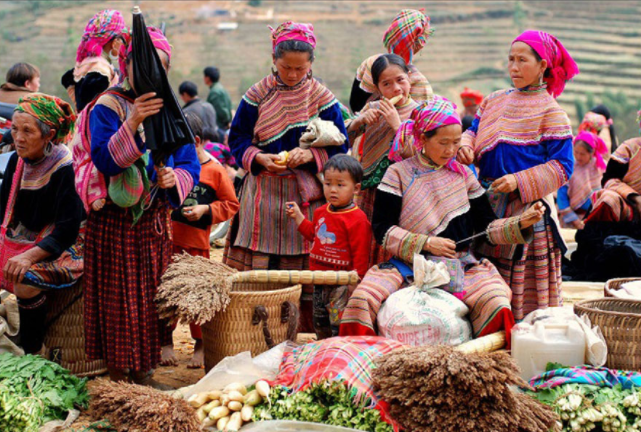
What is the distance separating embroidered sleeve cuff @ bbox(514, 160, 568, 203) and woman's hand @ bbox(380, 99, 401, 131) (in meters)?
0.82

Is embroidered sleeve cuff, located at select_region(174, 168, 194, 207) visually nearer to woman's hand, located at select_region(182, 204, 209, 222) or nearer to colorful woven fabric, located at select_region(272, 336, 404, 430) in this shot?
woman's hand, located at select_region(182, 204, 209, 222)

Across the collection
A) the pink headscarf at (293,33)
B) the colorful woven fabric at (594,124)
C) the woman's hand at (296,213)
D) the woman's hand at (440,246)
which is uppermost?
the colorful woven fabric at (594,124)

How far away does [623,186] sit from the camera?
7.83 m

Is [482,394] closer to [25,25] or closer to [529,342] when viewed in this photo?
[529,342]

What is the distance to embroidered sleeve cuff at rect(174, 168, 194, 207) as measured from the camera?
16.6 feet

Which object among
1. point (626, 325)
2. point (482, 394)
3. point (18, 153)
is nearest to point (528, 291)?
point (626, 325)

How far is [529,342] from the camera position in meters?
4.61

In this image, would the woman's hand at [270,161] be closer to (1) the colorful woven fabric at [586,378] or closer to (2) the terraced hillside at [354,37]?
(1) the colorful woven fabric at [586,378]

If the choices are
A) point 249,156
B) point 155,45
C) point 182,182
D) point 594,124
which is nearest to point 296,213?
point 249,156

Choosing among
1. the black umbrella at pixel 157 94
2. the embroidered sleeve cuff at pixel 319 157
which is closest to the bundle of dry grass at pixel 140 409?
the black umbrella at pixel 157 94

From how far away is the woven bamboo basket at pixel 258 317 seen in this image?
495 centimetres

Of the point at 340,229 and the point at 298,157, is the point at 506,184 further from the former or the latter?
the point at 298,157

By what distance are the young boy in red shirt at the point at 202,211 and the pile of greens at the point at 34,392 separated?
1003 mm

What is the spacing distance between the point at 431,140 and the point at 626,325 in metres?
1.48
